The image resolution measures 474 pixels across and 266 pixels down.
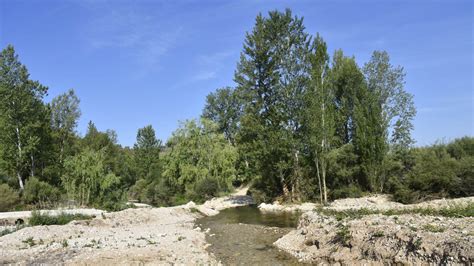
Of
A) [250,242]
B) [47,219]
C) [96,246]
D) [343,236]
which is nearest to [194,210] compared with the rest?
[47,219]

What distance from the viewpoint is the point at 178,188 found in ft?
138

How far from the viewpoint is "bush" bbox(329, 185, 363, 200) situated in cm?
3067

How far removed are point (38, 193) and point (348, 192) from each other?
1148 inches

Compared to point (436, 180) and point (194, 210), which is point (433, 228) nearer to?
point (436, 180)

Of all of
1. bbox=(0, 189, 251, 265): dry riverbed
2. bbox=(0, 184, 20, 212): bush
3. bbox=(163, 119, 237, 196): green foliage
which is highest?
bbox=(163, 119, 237, 196): green foliage

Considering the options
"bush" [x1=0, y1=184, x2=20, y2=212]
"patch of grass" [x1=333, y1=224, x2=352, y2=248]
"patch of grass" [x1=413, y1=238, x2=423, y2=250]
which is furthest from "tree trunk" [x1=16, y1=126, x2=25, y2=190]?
"patch of grass" [x1=413, y1=238, x2=423, y2=250]

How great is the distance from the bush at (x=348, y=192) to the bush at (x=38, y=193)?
26.4 m

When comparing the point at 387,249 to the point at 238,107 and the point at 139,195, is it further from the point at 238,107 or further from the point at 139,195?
the point at 238,107

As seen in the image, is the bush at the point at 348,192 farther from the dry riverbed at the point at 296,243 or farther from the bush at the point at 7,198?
the bush at the point at 7,198

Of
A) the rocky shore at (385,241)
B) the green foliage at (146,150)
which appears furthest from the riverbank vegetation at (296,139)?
the green foliage at (146,150)

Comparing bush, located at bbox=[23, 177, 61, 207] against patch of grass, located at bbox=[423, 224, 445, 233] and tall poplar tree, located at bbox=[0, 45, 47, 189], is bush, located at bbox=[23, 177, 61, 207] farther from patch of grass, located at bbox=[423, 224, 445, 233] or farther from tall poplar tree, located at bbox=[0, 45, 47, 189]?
patch of grass, located at bbox=[423, 224, 445, 233]

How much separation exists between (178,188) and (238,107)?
30.2 m

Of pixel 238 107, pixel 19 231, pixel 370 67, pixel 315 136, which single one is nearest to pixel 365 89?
pixel 370 67

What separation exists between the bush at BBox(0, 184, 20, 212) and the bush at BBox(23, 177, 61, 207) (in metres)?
1.19
